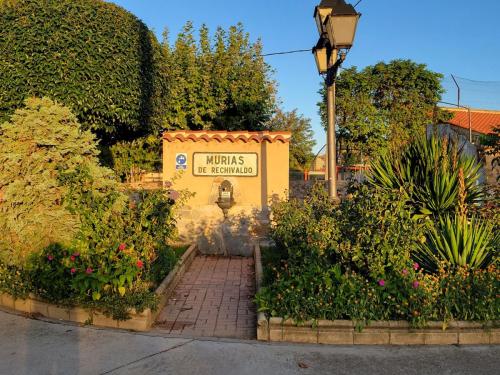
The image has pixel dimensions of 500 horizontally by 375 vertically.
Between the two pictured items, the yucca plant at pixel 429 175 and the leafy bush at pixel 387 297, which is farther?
the yucca plant at pixel 429 175

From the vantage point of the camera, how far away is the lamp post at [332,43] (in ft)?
18.1

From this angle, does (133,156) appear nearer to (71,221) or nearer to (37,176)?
(37,176)

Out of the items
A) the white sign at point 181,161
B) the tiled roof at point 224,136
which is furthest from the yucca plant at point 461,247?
the white sign at point 181,161

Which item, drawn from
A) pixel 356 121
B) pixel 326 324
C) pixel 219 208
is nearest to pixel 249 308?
pixel 326 324

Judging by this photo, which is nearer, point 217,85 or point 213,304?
point 213,304

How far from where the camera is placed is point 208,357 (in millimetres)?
4062

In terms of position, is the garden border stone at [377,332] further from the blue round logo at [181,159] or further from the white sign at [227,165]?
the blue round logo at [181,159]

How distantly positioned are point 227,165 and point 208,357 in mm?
6185

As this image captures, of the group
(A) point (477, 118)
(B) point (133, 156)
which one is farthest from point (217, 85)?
(A) point (477, 118)

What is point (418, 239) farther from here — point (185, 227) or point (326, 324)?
point (185, 227)

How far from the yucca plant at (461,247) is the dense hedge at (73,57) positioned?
645 centimetres

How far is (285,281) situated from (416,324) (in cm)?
147

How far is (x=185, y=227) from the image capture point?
32.4 ft

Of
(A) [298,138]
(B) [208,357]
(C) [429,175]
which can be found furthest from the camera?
(A) [298,138]
